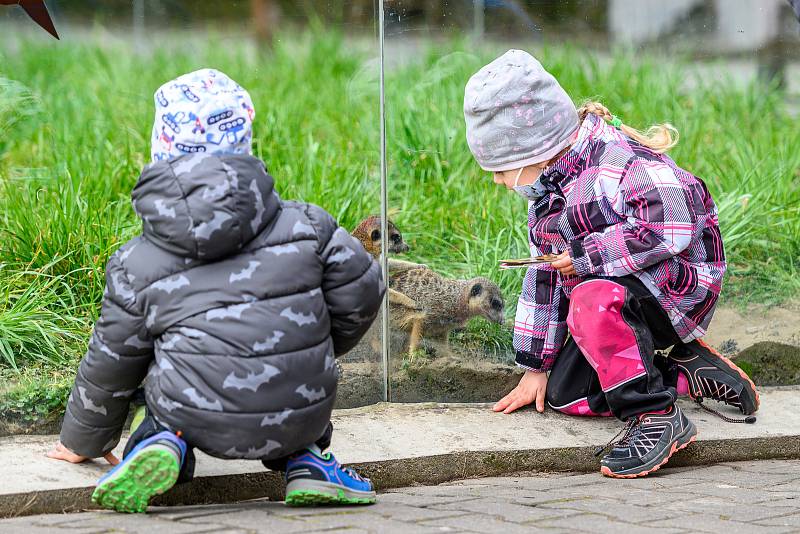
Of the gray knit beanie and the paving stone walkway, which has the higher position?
the gray knit beanie

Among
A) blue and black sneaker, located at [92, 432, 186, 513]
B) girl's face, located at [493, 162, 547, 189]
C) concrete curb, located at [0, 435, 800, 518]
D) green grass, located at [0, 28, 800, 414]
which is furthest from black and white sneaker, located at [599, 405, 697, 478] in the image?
blue and black sneaker, located at [92, 432, 186, 513]

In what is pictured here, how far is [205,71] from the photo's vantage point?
2549 mm

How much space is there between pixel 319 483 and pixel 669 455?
1109 millimetres

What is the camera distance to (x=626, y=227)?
10.2 feet

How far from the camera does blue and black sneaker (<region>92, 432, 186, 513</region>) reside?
2299 mm

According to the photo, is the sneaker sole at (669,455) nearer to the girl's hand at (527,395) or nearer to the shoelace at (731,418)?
the shoelace at (731,418)

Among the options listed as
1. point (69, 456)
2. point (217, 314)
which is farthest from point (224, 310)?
point (69, 456)

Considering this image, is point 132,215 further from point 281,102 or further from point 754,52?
point 754,52

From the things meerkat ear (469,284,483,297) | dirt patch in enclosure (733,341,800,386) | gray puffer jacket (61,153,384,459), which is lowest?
dirt patch in enclosure (733,341,800,386)

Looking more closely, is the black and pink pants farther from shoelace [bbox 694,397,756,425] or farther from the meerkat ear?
the meerkat ear

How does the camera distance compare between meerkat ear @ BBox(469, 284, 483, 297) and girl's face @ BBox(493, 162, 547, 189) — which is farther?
meerkat ear @ BBox(469, 284, 483, 297)

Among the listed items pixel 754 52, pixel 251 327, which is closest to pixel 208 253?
pixel 251 327

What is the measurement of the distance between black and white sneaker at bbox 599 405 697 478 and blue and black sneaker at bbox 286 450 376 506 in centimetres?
81

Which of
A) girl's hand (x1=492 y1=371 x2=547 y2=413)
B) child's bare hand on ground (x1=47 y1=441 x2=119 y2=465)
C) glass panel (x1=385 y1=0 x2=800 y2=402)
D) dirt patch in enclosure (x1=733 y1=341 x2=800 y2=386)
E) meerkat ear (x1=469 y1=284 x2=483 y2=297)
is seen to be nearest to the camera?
child's bare hand on ground (x1=47 y1=441 x2=119 y2=465)
